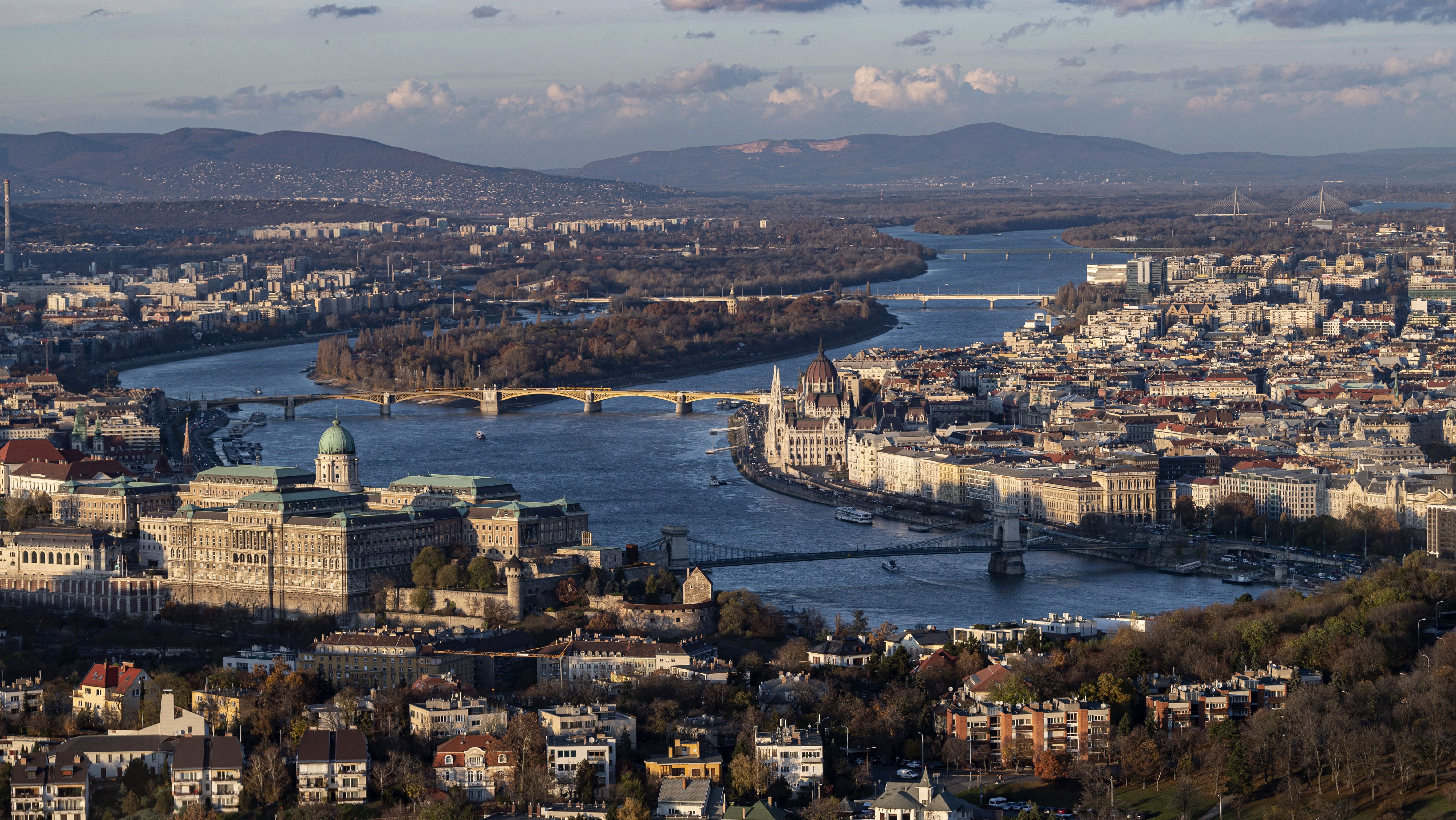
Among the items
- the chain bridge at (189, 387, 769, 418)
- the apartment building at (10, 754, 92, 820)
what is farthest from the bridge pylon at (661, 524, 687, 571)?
the chain bridge at (189, 387, 769, 418)

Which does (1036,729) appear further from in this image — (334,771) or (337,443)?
(337,443)

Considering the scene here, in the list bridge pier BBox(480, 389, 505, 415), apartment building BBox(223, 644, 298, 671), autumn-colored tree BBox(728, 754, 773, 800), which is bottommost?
bridge pier BBox(480, 389, 505, 415)

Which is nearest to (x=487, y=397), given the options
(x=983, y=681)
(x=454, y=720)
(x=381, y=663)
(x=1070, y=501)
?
(x=1070, y=501)

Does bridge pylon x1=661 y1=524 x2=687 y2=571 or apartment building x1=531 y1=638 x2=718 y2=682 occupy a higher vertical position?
apartment building x1=531 y1=638 x2=718 y2=682

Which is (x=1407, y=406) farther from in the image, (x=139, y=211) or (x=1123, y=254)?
(x=139, y=211)

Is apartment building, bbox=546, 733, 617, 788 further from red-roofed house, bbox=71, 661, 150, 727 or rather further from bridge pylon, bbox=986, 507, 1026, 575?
bridge pylon, bbox=986, 507, 1026, 575

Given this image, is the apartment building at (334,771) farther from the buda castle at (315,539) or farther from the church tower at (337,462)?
the church tower at (337,462)

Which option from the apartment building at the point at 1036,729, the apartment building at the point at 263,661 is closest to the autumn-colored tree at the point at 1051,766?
the apartment building at the point at 1036,729
